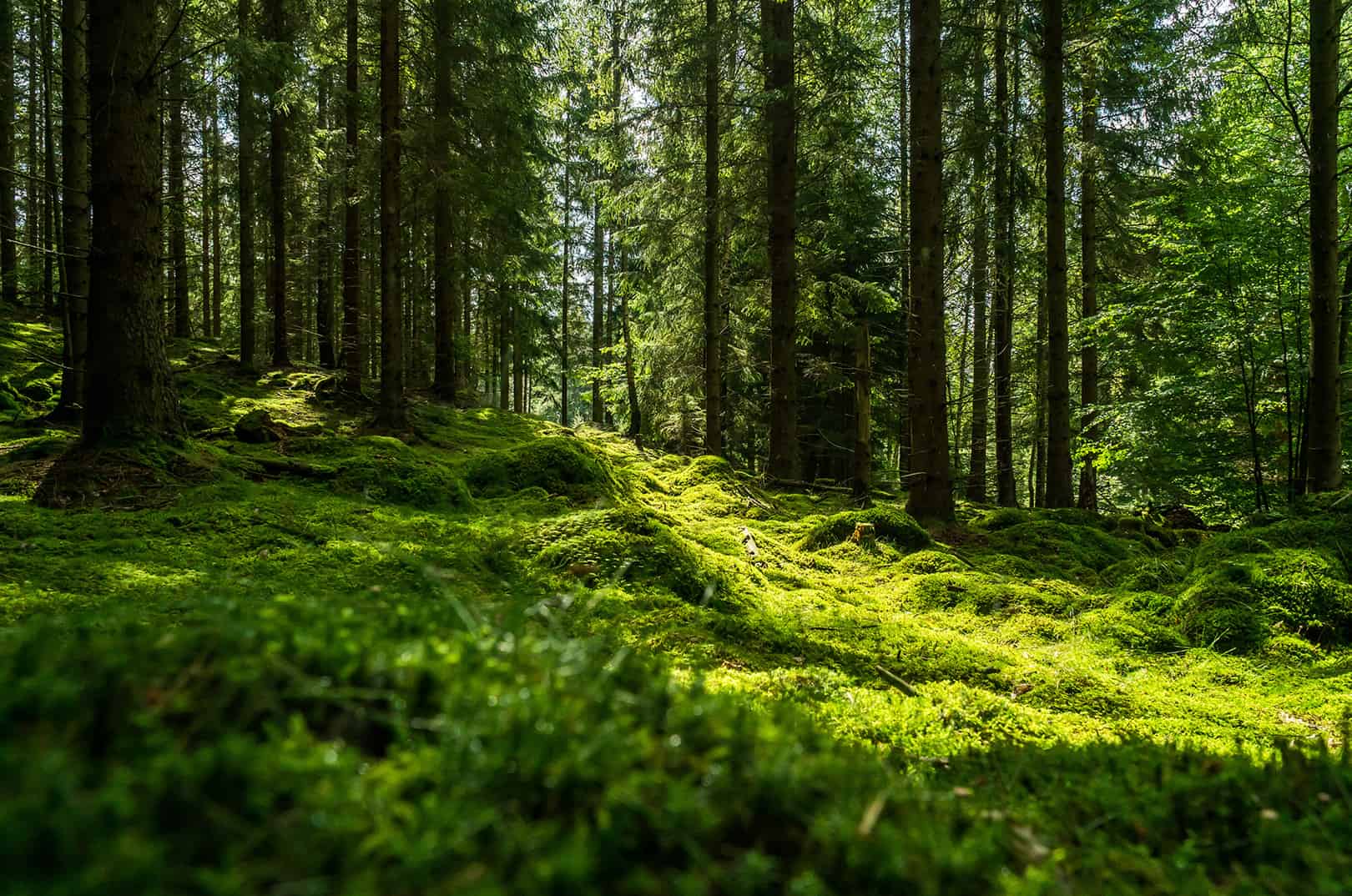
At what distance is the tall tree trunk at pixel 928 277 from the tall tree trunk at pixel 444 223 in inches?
339

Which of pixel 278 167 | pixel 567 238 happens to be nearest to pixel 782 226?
pixel 278 167

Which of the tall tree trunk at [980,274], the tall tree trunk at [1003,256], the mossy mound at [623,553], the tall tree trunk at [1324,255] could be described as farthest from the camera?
the tall tree trunk at [1003,256]

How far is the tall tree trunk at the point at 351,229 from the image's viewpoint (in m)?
13.0

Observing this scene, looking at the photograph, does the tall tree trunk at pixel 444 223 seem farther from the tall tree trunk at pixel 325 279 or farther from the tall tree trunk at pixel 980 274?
the tall tree trunk at pixel 980 274

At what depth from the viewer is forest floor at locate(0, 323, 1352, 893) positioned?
76cm

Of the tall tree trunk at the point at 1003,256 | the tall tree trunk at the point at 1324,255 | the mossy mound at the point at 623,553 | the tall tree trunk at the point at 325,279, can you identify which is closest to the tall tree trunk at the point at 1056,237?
the tall tree trunk at the point at 1003,256

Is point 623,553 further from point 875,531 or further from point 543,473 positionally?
point 875,531

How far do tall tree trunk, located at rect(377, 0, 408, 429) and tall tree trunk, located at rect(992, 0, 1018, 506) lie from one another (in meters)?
9.35

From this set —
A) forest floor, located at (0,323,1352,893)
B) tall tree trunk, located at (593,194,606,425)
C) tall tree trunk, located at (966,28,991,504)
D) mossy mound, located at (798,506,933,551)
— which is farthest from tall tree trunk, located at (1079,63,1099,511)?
tall tree trunk, located at (593,194,606,425)

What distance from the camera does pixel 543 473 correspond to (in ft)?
24.5

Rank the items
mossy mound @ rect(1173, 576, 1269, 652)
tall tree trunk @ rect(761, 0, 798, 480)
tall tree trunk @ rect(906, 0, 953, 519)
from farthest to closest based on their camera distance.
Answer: tall tree trunk @ rect(761, 0, 798, 480) < tall tree trunk @ rect(906, 0, 953, 519) < mossy mound @ rect(1173, 576, 1269, 652)

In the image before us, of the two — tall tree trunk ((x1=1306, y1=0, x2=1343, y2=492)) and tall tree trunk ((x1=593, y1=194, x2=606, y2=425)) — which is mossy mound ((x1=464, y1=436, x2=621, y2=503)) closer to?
tall tree trunk ((x1=1306, y1=0, x2=1343, y2=492))

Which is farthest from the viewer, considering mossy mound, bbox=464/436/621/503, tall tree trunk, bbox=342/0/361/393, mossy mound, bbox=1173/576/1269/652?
tall tree trunk, bbox=342/0/361/393

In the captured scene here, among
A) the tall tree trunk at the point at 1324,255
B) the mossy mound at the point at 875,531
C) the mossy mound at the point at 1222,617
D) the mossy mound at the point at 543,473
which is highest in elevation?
the tall tree trunk at the point at 1324,255
